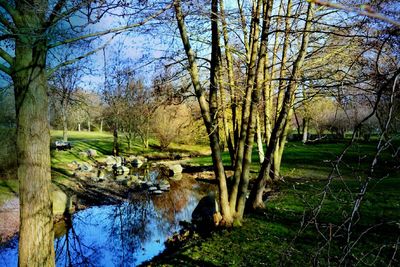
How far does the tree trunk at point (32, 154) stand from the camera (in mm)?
5570

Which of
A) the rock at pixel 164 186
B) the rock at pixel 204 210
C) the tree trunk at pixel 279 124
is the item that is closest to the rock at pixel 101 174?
the rock at pixel 164 186

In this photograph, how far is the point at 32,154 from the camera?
5668 millimetres

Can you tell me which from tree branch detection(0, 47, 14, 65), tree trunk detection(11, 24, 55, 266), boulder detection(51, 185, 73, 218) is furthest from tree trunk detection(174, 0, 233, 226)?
boulder detection(51, 185, 73, 218)

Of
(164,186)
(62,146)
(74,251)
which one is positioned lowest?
(74,251)

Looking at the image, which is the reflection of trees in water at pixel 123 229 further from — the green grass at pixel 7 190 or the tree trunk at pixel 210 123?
the green grass at pixel 7 190

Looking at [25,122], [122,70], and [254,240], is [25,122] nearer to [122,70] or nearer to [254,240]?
[122,70]

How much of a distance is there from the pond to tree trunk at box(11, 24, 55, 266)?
357cm

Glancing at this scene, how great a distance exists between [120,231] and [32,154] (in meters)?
6.61

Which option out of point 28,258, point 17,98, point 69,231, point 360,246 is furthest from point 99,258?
point 360,246

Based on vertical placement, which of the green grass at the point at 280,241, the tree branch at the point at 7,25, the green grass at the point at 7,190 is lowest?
the green grass at the point at 7,190

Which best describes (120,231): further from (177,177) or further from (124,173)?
(124,173)

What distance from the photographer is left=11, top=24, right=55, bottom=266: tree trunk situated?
5.57m

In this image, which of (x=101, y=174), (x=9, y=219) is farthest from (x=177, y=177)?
(x=9, y=219)

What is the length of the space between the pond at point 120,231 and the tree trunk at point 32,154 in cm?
357
